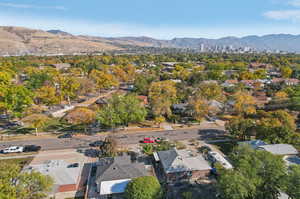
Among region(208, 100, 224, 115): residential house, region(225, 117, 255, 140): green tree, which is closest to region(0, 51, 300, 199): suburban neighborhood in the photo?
region(225, 117, 255, 140): green tree

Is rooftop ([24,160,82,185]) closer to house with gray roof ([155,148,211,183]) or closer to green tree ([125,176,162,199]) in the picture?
green tree ([125,176,162,199])

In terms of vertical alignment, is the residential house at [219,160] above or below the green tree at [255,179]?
below

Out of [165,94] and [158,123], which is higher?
[165,94]

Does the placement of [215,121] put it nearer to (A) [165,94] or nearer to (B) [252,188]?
(A) [165,94]

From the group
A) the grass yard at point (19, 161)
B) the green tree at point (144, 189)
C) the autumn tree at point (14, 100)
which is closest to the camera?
the green tree at point (144, 189)

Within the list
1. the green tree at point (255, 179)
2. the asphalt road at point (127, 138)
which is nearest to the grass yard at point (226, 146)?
the asphalt road at point (127, 138)

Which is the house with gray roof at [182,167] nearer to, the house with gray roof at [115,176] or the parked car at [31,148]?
the house with gray roof at [115,176]

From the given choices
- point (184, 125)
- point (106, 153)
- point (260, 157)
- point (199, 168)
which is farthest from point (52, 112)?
point (260, 157)
